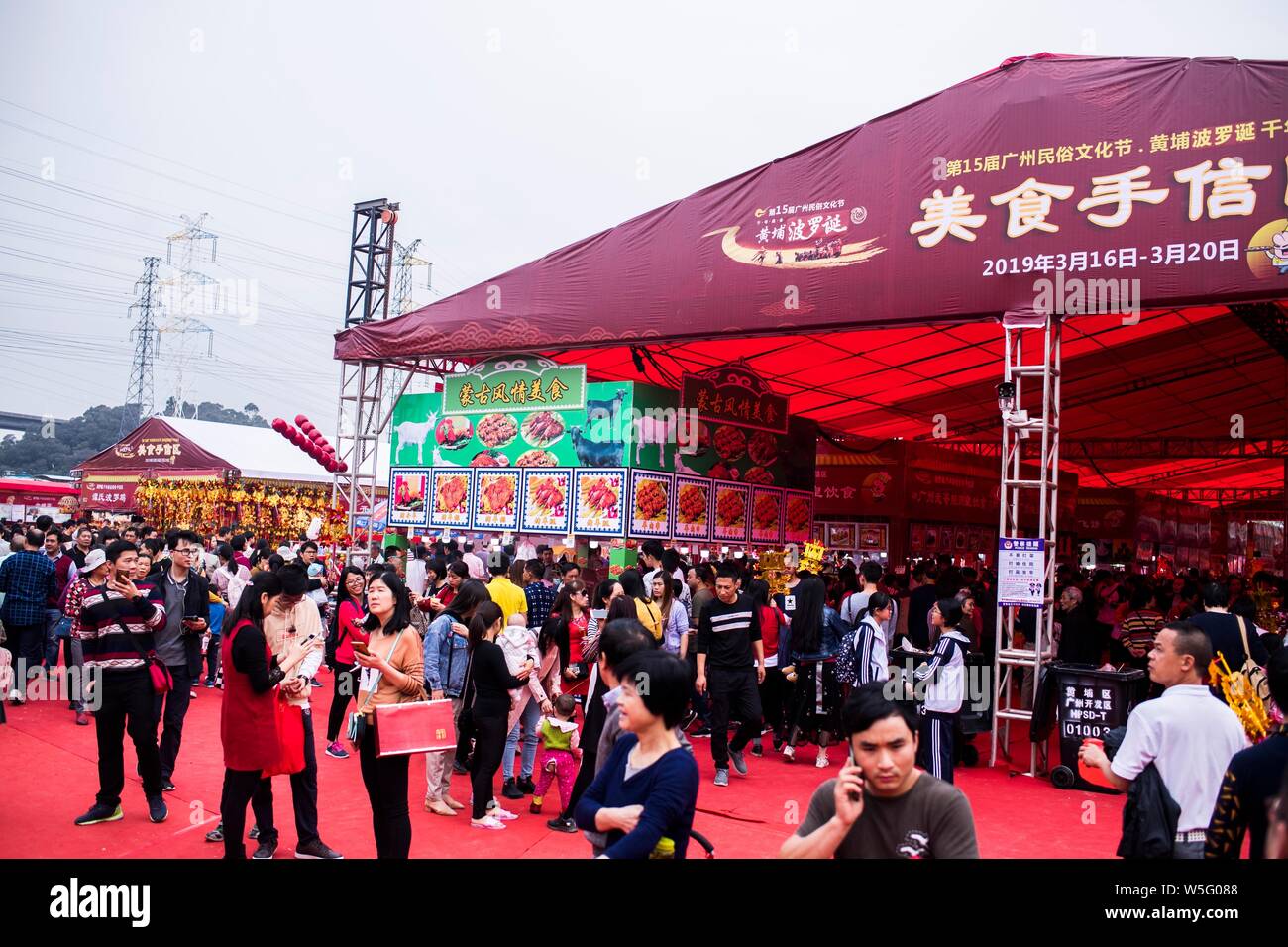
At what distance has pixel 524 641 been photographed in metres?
6.69

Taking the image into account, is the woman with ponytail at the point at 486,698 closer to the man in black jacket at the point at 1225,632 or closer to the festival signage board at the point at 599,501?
the man in black jacket at the point at 1225,632

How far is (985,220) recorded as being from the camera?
891 centimetres

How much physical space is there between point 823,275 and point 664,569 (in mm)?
3415

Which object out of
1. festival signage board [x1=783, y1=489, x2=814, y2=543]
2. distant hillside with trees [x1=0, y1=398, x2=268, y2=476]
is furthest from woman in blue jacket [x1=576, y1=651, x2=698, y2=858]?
distant hillside with trees [x1=0, y1=398, x2=268, y2=476]

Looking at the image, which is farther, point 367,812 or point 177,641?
point 177,641

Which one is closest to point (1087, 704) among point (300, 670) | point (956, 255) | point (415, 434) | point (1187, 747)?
point (956, 255)

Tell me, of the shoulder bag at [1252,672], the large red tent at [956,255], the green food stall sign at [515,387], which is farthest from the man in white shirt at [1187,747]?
the green food stall sign at [515,387]

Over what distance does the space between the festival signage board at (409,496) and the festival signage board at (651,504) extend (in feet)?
11.6

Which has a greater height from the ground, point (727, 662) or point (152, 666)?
point (152, 666)

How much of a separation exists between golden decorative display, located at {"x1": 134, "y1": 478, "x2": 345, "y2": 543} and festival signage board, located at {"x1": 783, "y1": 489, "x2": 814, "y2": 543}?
13.4 m

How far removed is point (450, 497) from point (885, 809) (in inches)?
457

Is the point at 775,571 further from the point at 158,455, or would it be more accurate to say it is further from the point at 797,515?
the point at 158,455

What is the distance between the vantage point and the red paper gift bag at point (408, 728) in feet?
14.4

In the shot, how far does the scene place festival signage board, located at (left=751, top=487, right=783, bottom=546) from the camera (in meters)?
13.9
